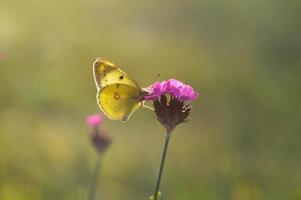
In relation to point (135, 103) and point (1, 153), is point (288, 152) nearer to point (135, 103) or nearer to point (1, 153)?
point (1, 153)

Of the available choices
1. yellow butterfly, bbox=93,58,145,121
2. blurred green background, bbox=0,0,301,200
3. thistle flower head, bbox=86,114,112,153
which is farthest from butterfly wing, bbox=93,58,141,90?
blurred green background, bbox=0,0,301,200

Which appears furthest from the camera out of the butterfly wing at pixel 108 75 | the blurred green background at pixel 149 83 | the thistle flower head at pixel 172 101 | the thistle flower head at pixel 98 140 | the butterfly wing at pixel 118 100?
the blurred green background at pixel 149 83

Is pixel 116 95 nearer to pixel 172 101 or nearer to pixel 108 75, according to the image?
pixel 108 75

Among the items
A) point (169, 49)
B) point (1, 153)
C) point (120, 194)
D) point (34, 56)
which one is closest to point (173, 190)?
point (120, 194)

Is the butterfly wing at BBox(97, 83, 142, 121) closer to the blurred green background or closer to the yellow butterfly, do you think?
the yellow butterfly

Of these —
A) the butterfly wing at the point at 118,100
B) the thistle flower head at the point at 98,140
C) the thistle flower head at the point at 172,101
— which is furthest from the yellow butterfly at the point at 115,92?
the thistle flower head at the point at 98,140

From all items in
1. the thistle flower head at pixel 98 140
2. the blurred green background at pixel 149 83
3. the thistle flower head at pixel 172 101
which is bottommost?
A: the thistle flower head at pixel 172 101

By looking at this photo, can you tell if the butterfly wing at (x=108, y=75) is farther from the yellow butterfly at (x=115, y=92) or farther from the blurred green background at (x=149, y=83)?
the blurred green background at (x=149, y=83)
